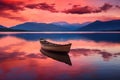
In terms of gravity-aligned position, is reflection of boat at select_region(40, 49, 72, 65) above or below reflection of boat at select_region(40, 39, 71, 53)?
below

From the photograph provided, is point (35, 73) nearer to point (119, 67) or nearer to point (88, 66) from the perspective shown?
point (88, 66)

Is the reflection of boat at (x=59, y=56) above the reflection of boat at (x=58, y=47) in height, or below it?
below

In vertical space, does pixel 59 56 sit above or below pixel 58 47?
below

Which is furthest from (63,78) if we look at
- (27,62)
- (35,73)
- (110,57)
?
(110,57)

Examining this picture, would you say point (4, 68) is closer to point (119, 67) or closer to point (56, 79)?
point (56, 79)

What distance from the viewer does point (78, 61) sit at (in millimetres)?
6766

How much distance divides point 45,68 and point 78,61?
1.23m

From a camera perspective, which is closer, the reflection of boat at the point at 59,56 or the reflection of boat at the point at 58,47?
the reflection of boat at the point at 59,56

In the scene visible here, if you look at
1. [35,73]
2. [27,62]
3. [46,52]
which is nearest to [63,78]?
[35,73]

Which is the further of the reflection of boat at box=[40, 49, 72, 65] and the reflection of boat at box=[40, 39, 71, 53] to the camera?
the reflection of boat at box=[40, 39, 71, 53]

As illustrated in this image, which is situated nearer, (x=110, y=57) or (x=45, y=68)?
(x=45, y=68)

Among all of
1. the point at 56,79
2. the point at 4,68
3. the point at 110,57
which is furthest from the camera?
the point at 110,57

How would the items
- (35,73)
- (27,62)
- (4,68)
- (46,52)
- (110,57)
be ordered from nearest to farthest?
(35,73)
(4,68)
(27,62)
(110,57)
(46,52)

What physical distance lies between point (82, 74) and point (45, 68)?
99 cm
